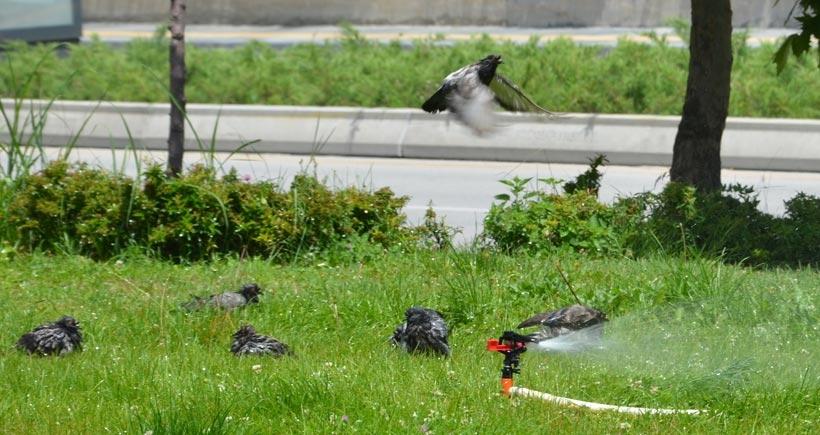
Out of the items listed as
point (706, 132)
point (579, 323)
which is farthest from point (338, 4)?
point (579, 323)

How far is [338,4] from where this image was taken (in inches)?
1097

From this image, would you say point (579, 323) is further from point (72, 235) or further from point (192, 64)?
point (192, 64)

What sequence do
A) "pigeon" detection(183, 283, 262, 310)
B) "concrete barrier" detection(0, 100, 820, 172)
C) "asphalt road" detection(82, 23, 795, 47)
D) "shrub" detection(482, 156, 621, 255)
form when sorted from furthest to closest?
"asphalt road" detection(82, 23, 795, 47), "concrete barrier" detection(0, 100, 820, 172), "shrub" detection(482, 156, 621, 255), "pigeon" detection(183, 283, 262, 310)

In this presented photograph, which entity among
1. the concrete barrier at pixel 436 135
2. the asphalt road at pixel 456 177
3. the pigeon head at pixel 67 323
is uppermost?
the concrete barrier at pixel 436 135

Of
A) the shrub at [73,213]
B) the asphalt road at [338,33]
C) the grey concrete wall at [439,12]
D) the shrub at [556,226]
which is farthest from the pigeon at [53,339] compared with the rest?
the grey concrete wall at [439,12]

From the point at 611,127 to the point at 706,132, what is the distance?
5.34 m

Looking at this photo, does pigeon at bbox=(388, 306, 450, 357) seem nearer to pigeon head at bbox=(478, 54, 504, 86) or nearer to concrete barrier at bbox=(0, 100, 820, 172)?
pigeon head at bbox=(478, 54, 504, 86)

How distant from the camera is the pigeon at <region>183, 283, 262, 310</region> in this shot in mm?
6055

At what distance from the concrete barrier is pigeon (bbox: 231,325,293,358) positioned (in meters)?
7.81

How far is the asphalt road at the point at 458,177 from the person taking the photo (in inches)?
451

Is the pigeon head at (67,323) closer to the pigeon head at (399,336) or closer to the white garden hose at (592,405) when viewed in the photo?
the pigeon head at (399,336)

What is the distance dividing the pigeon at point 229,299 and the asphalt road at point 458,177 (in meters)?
4.36

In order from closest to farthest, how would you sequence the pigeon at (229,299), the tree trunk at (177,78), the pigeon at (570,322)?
the pigeon at (570,322)
the pigeon at (229,299)
the tree trunk at (177,78)

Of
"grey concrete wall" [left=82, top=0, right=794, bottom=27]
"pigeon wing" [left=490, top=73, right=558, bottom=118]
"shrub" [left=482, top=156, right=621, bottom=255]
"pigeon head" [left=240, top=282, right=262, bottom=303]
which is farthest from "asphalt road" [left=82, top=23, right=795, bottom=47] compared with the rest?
"pigeon head" [left=240, top=282, right=262, bottom=303]
